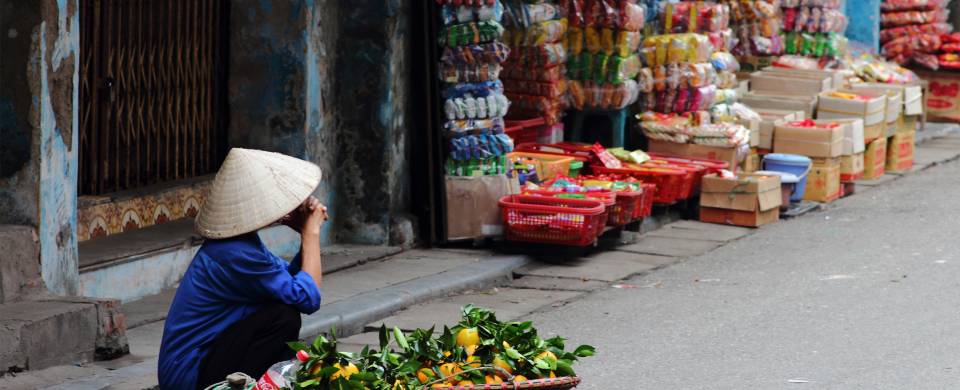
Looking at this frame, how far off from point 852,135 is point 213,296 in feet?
34.4

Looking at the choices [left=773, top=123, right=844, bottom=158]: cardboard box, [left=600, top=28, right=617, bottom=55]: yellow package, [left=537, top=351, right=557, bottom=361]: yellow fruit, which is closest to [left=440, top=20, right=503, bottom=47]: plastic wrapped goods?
[left=600, top=28, right=617, bottom=55]: yellow package

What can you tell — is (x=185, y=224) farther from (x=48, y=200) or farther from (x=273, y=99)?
(x=48, y=200)

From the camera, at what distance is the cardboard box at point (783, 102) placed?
16.1 m

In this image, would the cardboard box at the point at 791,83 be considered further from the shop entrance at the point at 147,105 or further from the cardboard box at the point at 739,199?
the shop entrance at the point at 147,105

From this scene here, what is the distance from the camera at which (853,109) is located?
15906mm

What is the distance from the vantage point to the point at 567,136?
48.2 ft

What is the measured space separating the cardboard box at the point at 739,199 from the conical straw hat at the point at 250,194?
25.8ft

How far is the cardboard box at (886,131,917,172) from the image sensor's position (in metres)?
17.2

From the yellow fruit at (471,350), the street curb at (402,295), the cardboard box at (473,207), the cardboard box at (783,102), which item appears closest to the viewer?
the yellow fruit at (471,350)

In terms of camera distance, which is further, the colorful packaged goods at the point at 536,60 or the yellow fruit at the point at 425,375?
the colorful packaged goods at the point at 536,60

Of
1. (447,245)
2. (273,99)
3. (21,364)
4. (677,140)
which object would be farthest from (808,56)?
(21,364)

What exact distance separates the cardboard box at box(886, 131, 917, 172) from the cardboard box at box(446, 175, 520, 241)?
7.03 metres

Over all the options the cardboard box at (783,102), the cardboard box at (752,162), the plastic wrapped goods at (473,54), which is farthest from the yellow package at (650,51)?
the plastic wrapped goods at (473,54)

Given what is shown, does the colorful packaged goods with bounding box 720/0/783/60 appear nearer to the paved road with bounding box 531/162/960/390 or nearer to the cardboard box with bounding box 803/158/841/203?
the cardboard box with bounding box 803/158/841/203
